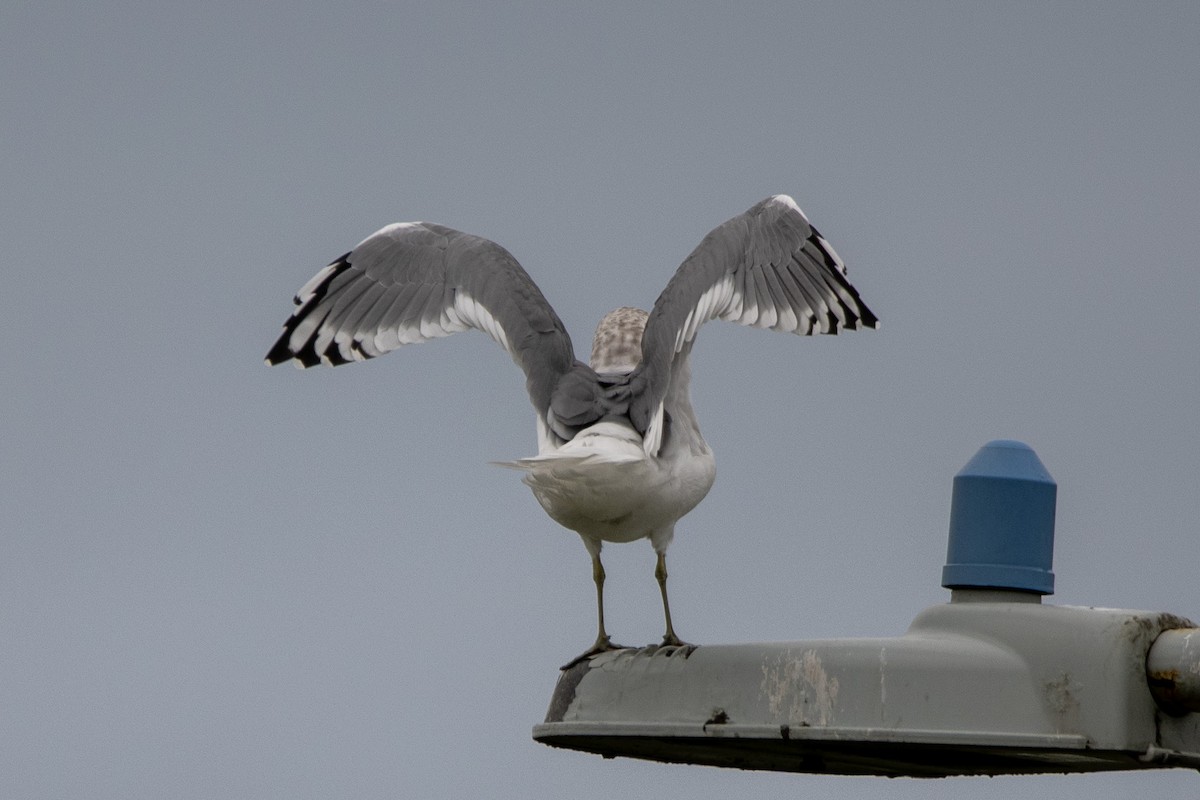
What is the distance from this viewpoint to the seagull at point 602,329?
20.0ft

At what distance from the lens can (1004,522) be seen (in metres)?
4.42

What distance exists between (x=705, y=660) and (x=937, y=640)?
1.91ft

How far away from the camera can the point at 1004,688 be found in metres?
4.10

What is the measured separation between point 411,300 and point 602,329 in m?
0.81

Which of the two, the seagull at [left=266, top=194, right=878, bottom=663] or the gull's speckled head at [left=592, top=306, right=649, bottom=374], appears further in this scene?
the gull's speckled head at [left=592, top=306, right=649, bottom=374]

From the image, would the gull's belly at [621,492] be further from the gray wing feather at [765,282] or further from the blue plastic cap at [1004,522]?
the blue plastic cap at [1004,522]

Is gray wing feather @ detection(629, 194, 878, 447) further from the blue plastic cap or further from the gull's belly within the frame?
the blue plastic cap

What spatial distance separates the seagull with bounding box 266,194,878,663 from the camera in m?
6.10

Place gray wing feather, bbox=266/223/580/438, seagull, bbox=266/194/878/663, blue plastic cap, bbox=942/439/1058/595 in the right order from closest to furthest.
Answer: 1. blue plastic cap, bbox=942/439/1058/595
2. seagull, bbox=266/194/878/663
3. gray wing feather, bbox=266/223/580/438

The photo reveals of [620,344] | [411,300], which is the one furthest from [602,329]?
[411,300]

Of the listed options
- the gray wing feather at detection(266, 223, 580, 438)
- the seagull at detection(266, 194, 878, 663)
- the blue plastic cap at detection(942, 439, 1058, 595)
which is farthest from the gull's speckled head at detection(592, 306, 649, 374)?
the blue plastic cap at detection(942, 439, 1058, 595)

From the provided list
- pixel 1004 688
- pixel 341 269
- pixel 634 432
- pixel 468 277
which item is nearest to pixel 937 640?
pixel 1004 688

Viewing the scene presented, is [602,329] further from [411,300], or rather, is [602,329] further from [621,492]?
[621,492]

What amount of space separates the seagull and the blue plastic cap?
1.59 meters
